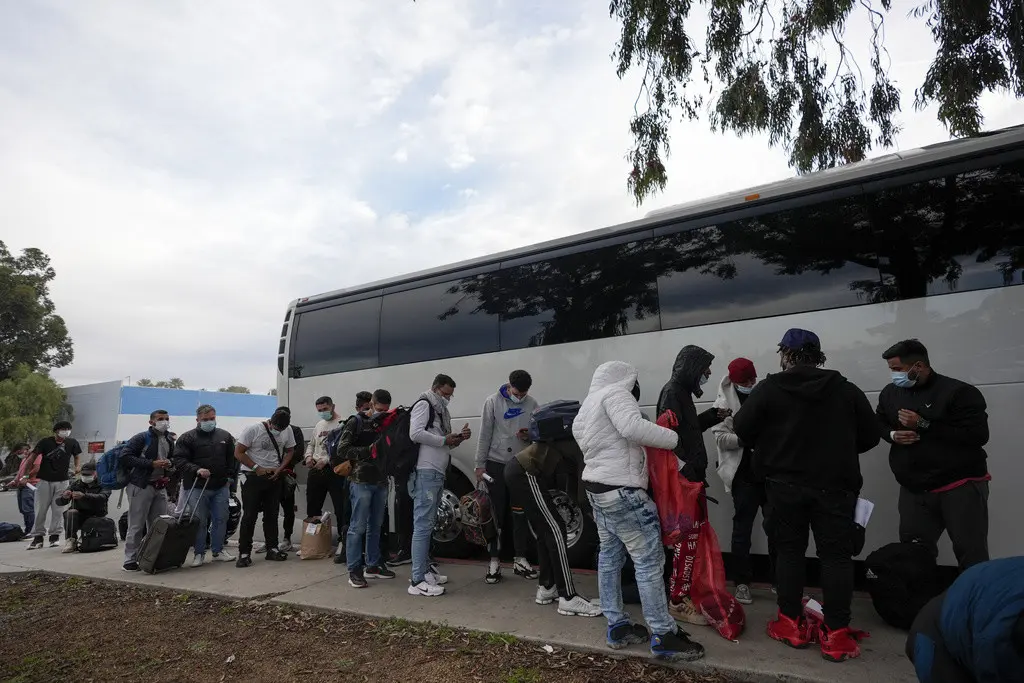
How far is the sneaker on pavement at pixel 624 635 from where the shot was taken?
3820 millimetres

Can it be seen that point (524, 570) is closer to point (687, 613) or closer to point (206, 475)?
point (687, 613)

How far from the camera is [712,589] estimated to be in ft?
13.4

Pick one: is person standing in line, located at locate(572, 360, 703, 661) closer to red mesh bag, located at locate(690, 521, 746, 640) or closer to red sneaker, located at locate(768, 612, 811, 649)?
red mesh bag, located at locate(690, 521, 746, 640)

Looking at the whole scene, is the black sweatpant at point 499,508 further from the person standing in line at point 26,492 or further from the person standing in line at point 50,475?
the person standing in line at point 26,492

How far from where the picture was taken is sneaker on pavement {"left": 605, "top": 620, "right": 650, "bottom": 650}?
3.82 m

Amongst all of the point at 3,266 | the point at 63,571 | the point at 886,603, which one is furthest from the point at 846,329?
the point at 3,266

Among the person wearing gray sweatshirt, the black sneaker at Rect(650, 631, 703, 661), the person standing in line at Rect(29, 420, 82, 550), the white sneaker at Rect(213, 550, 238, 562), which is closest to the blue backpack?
the white sneaker at Rect(213, 550, 238, 562)

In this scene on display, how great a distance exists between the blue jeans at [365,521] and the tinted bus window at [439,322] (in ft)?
5.50

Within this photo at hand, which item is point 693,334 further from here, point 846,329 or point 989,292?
point 989,292

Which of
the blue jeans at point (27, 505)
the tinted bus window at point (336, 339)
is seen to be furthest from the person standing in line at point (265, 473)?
the blue jeans at point (27, 505)

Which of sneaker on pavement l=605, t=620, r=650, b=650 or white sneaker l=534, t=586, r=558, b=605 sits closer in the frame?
sneaker on pavement l=605, t=620, r=650, b=650

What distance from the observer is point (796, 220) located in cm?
505

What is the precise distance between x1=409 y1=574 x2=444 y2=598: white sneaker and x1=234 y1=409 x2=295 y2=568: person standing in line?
262cm

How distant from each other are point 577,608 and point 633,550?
1123 mm
